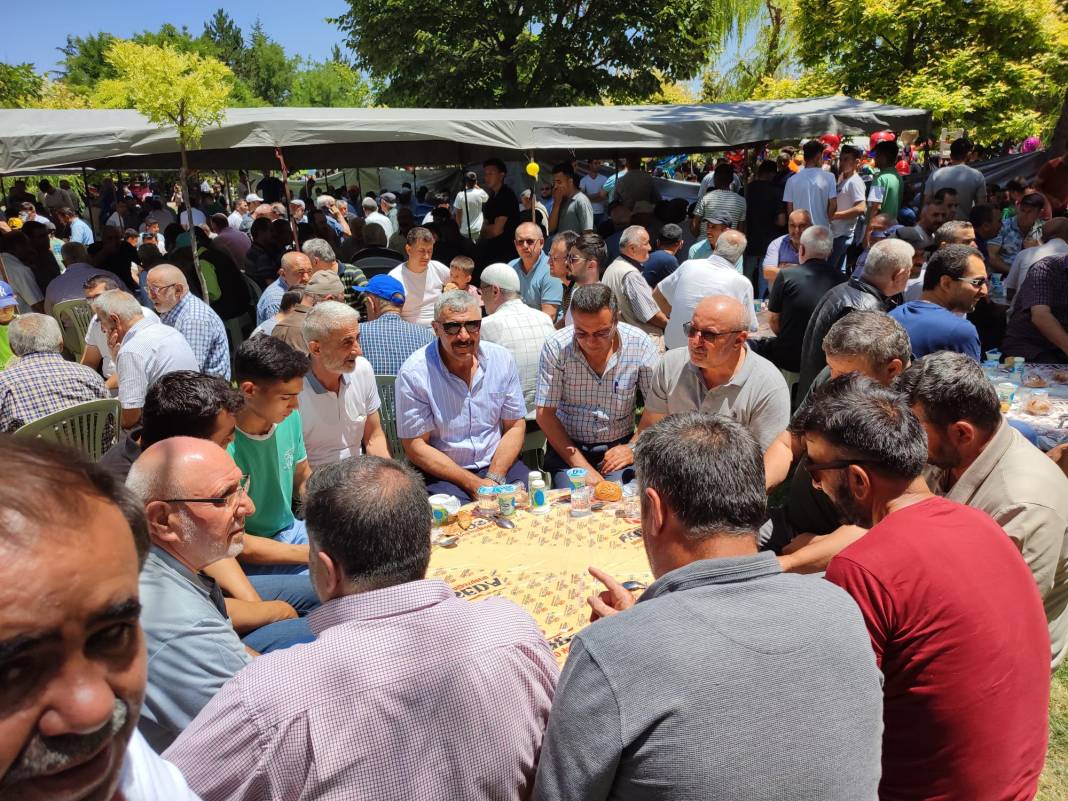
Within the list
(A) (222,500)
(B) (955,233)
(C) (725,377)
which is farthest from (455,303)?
(B) (955,233)

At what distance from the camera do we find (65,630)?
0.70 metres

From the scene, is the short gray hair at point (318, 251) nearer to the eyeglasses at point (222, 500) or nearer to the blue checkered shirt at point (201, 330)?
the blue checkered shirt at point (201, 330)

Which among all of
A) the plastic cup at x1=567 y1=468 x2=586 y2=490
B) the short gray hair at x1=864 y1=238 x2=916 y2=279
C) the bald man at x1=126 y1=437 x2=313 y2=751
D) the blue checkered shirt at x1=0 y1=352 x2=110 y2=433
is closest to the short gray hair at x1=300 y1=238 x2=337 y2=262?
the blue checkered shirt at x1=0 y1=352 x2=110 y2=433

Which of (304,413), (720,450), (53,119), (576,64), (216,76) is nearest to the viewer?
(720,450)

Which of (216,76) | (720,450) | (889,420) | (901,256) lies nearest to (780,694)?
(720,450)

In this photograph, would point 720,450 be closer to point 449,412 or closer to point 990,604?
point 990,604

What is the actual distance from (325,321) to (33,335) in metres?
2.08

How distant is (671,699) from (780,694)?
21cm

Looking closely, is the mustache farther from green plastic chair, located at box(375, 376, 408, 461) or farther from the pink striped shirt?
green plastic chair, located at box(375, 376, 408, 461)

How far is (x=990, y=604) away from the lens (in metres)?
1.82

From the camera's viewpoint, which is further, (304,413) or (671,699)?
(304,413)

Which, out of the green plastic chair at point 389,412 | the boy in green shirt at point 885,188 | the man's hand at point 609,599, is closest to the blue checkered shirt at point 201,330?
the green plastic chair at point 389,412

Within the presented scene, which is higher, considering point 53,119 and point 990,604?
point 53,119

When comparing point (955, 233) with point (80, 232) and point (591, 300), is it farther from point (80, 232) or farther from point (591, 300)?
point (80, 232)
